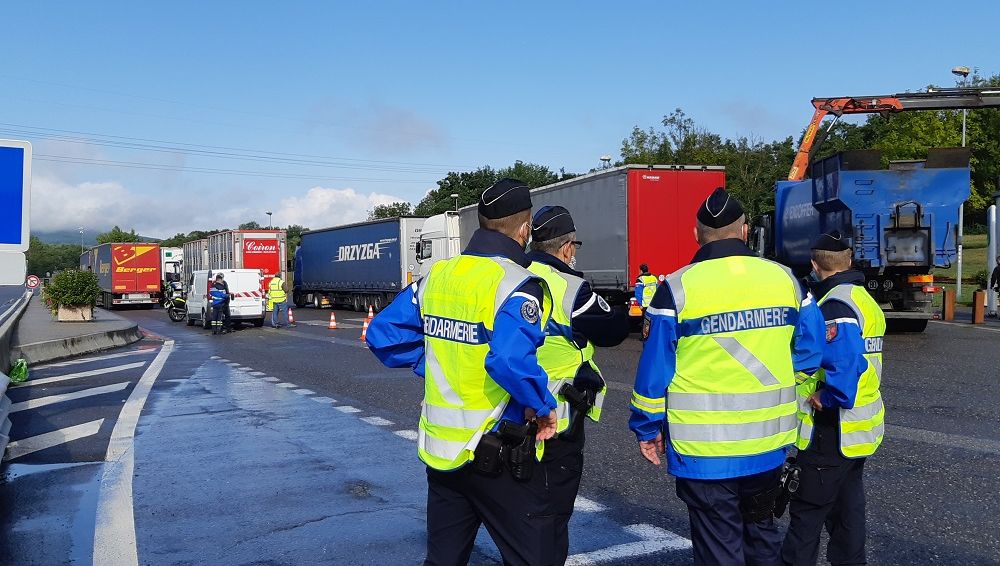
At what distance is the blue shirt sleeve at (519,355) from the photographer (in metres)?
3.11

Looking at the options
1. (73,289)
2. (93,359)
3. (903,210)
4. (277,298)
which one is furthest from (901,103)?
(73,289)

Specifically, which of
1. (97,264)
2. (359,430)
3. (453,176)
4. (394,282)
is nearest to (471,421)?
(359,430)

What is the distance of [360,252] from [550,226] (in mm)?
34582

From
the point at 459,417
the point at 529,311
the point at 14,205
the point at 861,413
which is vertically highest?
the point at 14,205

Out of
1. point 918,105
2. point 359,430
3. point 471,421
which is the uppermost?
point 918,105

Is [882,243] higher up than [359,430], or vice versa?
[882,243]

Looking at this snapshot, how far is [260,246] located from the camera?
123ft

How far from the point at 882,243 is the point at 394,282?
20931 millimetres

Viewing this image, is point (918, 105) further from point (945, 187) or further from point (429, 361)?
point (429, 361)

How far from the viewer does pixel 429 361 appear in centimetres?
346

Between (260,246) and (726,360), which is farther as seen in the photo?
(260,246)

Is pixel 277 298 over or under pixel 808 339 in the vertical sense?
under

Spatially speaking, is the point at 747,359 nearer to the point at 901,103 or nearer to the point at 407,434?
the point at 407,434

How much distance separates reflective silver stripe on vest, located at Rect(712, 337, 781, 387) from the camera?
339cm
